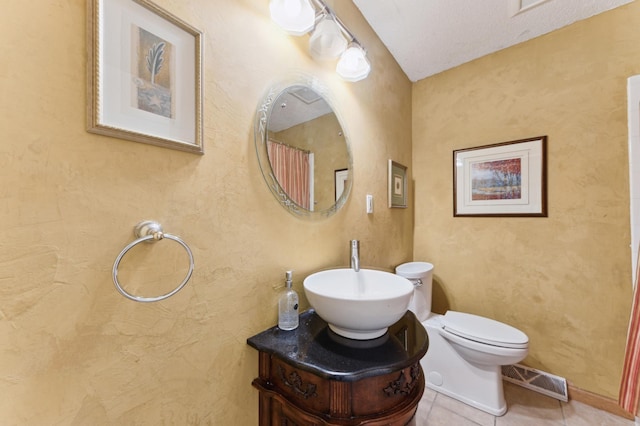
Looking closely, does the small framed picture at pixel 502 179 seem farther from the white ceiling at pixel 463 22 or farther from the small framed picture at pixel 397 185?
the white ceiling at pixel 463 22

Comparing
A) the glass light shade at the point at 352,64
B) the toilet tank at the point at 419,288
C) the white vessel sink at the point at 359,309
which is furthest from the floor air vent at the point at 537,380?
the glass light shade at the point at 352,64

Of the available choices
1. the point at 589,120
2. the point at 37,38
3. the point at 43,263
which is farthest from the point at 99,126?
the point at 589,120

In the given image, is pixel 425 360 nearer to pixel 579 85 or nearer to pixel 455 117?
pixel 455 117

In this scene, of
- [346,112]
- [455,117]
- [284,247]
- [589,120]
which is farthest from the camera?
[455,117]

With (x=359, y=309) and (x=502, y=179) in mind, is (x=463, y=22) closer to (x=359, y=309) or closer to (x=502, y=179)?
(x=502, y=179)

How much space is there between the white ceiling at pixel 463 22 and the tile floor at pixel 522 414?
2.36m

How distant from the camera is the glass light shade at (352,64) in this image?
4.21ft

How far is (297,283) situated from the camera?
42.4 inches

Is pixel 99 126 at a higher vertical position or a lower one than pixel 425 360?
higher

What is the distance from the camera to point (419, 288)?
5.61 feet

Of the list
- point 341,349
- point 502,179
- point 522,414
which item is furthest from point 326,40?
point 522,414

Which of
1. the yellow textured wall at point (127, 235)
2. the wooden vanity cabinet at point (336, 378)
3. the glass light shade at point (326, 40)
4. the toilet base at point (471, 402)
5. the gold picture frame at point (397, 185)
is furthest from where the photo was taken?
the gold picture frame at point (397, 185)

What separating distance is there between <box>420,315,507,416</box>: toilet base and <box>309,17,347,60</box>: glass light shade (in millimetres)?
1728

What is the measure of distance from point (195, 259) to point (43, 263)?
31 cm
